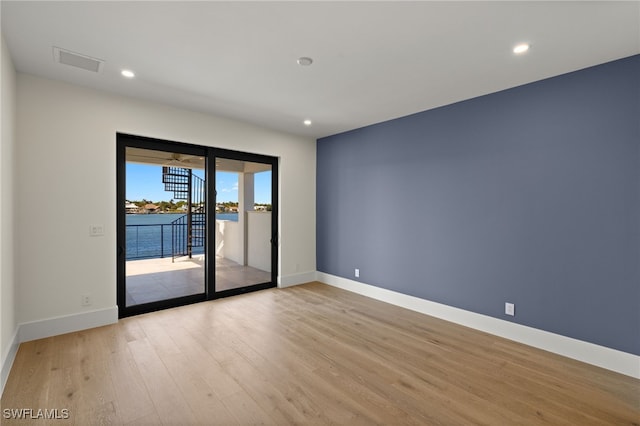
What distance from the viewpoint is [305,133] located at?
520 centimetres

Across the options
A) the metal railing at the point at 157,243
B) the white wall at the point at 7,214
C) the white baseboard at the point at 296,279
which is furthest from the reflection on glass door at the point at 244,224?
the white wall at the point at 7,214

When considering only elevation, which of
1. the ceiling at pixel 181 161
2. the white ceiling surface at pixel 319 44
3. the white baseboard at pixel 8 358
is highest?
the white ceiling surface at pixel 319 44

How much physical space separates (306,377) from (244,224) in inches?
179

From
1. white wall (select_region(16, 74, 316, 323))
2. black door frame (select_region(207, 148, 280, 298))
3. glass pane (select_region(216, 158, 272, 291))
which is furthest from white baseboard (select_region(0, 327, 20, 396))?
glass pane (select_region(216, 158, 272, 291))

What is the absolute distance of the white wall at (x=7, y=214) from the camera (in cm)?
227

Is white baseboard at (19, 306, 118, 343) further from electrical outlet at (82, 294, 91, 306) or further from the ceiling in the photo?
the ceiling

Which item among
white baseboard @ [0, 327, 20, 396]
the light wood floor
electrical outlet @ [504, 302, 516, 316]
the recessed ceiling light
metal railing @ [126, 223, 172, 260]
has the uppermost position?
the recessed ceiling light

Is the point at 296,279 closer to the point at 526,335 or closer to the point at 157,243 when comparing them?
the point at 526,335

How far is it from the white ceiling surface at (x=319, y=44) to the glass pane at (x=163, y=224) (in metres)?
1.25

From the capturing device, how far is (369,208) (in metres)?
4.66

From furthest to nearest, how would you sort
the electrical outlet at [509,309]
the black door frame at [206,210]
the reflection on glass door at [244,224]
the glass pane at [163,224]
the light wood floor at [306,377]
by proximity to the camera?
the reflection on glass door at [244,224]
the glass pane at [163,224]
the black door frame at [206,210]
the electrical outlet at [509,309]
the light wood floor at [306,377]

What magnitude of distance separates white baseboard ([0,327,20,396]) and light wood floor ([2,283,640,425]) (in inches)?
1.8

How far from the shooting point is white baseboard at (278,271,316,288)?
5066mm

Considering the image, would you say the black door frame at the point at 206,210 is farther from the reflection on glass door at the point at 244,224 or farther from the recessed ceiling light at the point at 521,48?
the recessed ceiling light at the point at 521,48
